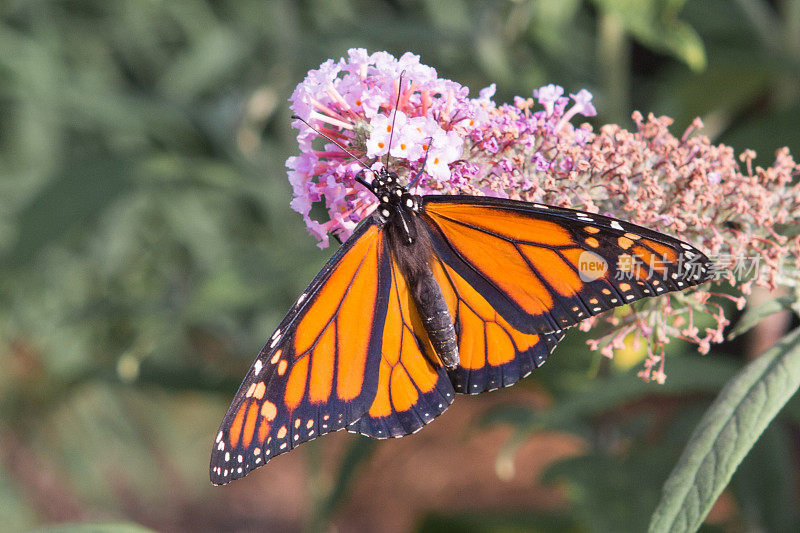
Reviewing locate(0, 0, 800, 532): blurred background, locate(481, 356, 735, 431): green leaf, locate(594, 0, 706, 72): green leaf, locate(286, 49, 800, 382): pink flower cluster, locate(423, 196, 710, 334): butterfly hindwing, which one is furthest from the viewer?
locate(0, 0, 800, 532): blurred background

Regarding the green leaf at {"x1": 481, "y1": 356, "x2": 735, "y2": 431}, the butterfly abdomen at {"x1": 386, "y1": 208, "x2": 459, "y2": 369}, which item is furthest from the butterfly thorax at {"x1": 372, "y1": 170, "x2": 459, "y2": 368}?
the green leaf at {"x1": 481, "y1": 356, "x2": 735, "y2": 431}

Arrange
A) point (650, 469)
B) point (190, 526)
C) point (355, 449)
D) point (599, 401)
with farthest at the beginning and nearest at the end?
point (190, 526) < point (355, 449) < point (650, 469) < point (599, 401)

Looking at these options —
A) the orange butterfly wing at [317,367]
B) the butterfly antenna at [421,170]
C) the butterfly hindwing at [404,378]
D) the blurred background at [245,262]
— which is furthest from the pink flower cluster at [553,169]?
the blurred background at [245,262]

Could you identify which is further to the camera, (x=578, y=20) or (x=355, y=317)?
(x=578, y=20)

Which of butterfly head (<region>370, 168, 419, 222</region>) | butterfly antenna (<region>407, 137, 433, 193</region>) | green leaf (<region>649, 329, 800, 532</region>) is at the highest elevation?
butterfly antenna (<region>407, 137, 433, 193</region>)

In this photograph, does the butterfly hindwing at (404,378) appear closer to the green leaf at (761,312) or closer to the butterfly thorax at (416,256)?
Answer: the butterfly thorax at (416,256)

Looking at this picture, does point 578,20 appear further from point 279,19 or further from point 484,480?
point 484,480

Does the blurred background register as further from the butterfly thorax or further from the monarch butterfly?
the butterfly thorax

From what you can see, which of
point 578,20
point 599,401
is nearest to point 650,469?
point 599,401
